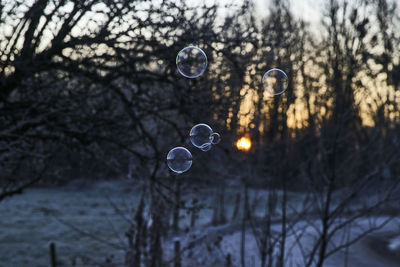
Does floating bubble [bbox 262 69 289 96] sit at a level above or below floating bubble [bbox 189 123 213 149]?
above

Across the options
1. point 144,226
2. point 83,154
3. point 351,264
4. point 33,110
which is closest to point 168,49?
point 33,110

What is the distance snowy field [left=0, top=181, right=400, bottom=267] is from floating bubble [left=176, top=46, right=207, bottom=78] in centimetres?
299

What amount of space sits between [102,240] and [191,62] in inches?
266

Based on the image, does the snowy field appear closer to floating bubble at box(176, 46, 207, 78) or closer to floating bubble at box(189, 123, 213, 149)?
floating bubble at box(189, 123, 213, 149)

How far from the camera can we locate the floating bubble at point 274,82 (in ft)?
16.1

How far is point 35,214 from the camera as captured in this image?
1989cm

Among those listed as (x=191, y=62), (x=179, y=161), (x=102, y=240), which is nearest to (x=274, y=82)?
(x=191, y=62)

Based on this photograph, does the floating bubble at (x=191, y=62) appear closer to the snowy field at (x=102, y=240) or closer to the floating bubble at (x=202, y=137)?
the floating bubble at (x=202, y=137)

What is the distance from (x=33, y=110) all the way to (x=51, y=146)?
2.21 m

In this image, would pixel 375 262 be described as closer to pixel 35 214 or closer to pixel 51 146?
pixel 51 146

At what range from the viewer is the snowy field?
433 inches

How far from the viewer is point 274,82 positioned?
495cm

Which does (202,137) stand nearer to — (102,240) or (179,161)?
(179,161)

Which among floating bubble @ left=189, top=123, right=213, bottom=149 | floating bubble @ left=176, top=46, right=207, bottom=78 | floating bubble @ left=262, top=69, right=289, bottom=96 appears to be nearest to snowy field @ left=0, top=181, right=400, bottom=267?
floating bubble @ left=189, top=123, right=213, bottom=149
